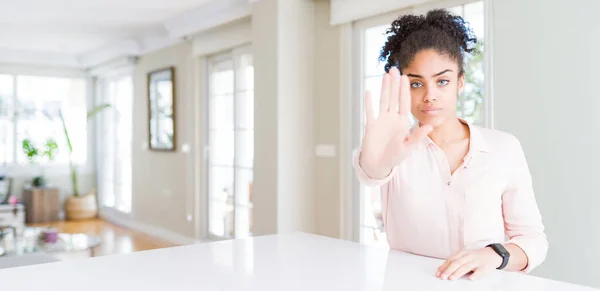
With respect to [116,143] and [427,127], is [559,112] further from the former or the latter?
[116,143]

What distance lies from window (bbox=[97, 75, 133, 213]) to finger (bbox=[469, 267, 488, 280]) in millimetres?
6767

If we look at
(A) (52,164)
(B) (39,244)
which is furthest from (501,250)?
(A) (52,164)

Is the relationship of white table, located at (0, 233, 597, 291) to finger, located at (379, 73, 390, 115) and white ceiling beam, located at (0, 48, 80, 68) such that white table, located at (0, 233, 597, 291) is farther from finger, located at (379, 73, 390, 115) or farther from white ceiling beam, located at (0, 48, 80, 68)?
white ceiling beam, located at (0, 48, 80, 68)

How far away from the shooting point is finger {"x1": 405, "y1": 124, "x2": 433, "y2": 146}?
106 cm

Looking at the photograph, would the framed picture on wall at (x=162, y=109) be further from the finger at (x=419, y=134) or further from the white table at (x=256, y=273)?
the finger at (x=419, y=134)

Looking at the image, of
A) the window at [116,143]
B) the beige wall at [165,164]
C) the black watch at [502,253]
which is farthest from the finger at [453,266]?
the window at [116,143]

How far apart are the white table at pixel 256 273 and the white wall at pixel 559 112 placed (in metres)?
1.87

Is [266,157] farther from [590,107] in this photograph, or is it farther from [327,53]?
[590,107]

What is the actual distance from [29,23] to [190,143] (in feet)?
7.20

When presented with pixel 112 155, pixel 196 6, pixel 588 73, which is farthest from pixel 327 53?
pixel 112 155

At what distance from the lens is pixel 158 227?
6582mm

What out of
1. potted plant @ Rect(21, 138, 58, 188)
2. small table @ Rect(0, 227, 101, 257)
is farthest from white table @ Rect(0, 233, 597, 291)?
potted plant @ Rect(21, 138, 58, 188)

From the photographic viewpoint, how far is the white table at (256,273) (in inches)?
37.6

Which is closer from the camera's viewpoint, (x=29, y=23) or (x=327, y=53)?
(x=327, y=53)
